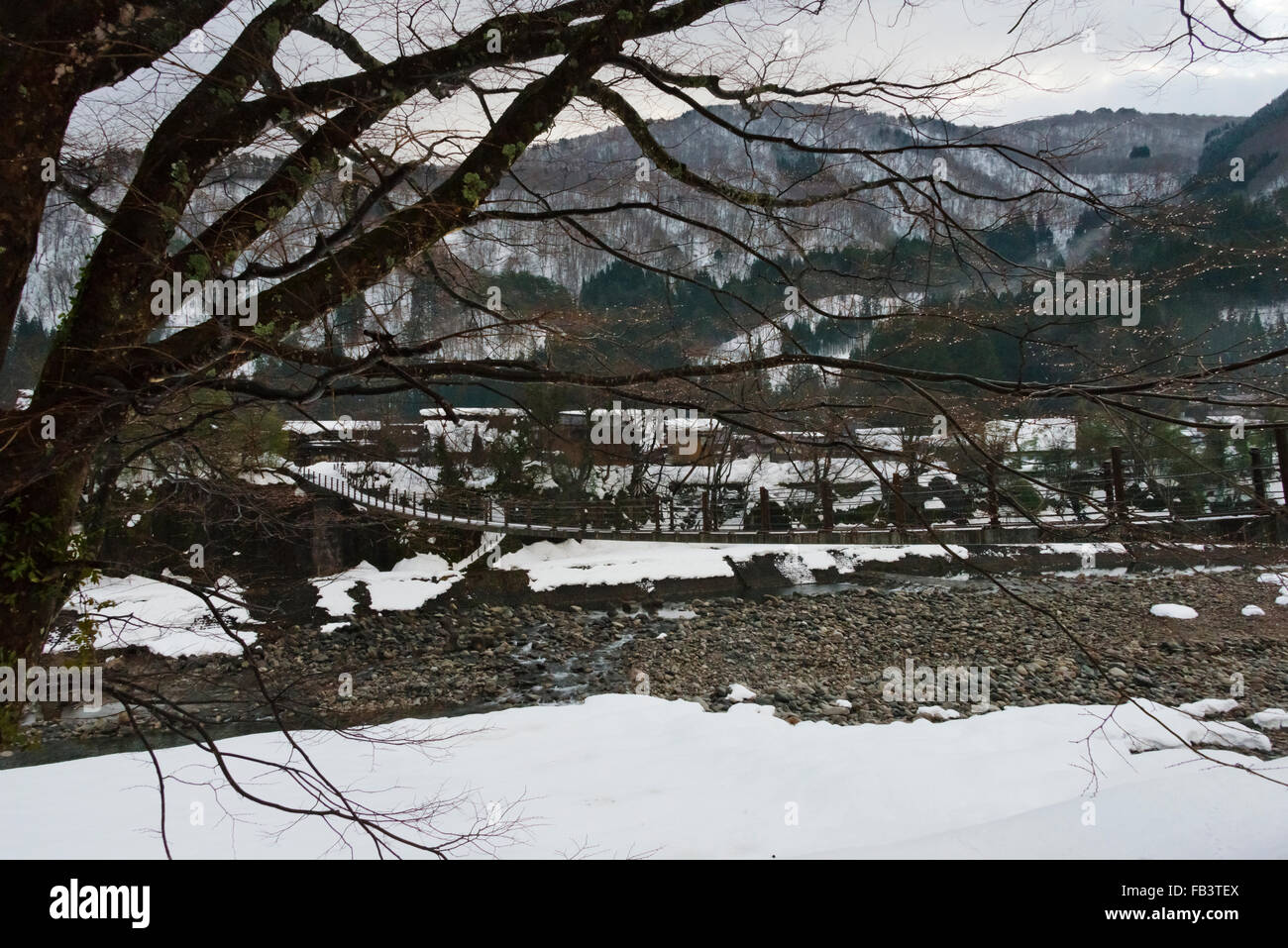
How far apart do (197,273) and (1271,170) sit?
110 feet

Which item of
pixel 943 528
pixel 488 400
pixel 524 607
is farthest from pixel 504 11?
pixel 488 400

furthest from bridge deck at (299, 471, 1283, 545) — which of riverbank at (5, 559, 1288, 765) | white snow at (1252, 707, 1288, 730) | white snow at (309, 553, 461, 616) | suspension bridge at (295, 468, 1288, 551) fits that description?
white snow at (1252, 707, 1288, 730)

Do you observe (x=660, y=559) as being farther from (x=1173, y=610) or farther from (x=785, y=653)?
(x=1173, y=610)

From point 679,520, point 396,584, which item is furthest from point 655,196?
point 679,520

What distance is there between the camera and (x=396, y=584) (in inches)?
632

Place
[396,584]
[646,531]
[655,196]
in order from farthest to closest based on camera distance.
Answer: [646,531] → [396,584] → [655,196]

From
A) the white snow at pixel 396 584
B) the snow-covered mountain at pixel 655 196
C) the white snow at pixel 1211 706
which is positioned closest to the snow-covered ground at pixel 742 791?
the white snow at pixel 1211 706

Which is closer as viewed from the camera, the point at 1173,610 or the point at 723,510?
the point at 1173,610

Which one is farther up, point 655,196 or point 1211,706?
point 655,196

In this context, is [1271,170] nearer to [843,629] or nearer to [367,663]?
[843,629]

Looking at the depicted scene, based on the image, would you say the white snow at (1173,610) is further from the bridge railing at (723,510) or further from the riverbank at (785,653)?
the bridge railing at (723,510)

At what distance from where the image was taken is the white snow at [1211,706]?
781cm

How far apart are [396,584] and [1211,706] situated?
14288 millimetres

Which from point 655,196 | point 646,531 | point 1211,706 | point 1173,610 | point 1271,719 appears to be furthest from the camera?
point 646,531
